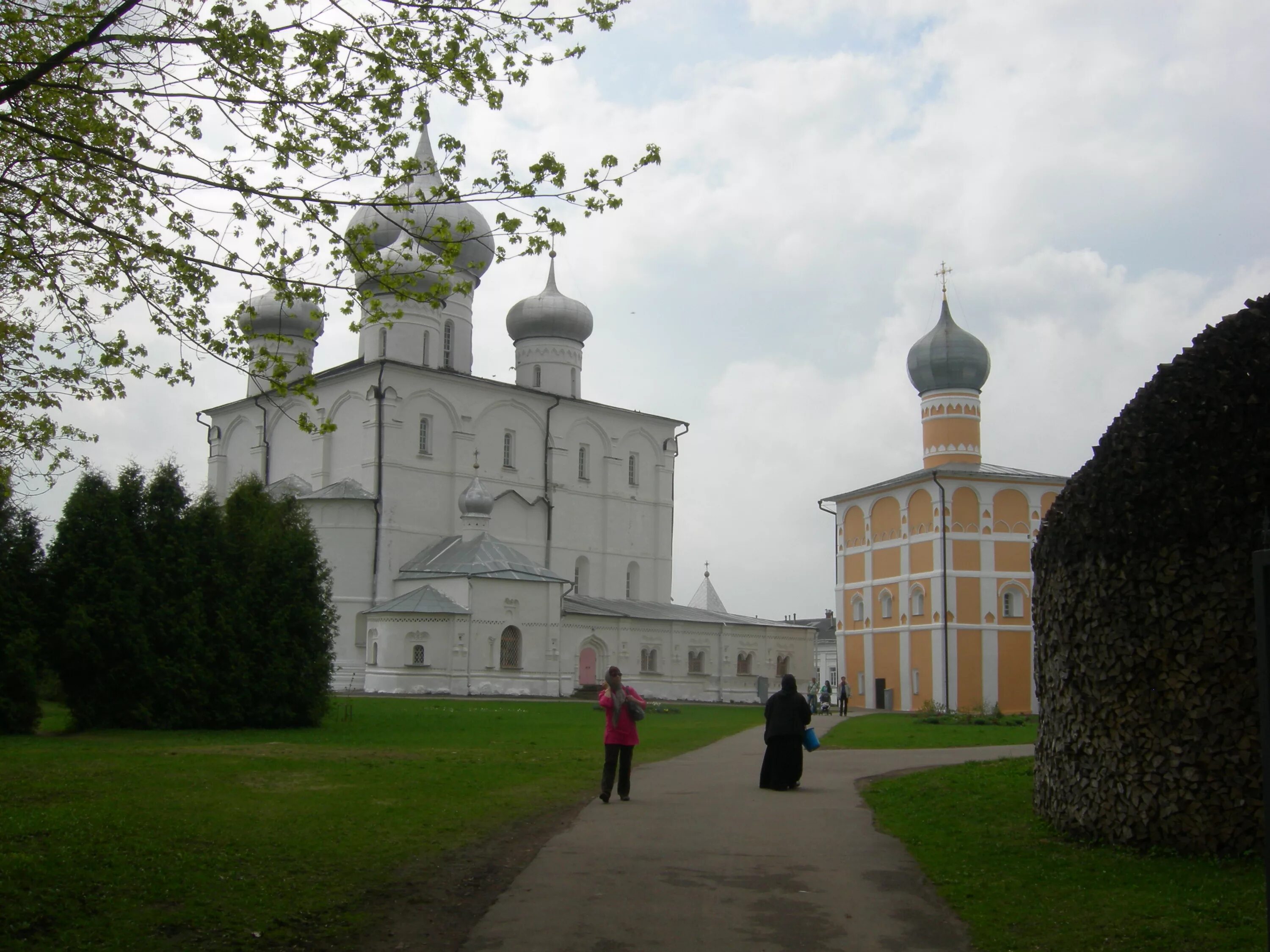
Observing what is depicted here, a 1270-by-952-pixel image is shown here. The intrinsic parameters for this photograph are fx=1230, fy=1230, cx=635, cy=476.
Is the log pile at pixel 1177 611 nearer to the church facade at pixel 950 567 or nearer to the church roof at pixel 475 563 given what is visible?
the church facade at pixel 950 567

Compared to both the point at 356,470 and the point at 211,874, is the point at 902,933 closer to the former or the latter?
the point at 211,874

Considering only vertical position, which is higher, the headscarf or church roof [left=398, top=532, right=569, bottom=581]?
church roof [left=398, top=532, right=569, bottom=581]

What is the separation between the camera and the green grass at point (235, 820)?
6.64m

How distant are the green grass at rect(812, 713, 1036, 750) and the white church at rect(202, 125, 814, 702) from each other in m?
14.0

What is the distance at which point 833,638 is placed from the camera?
93.7m

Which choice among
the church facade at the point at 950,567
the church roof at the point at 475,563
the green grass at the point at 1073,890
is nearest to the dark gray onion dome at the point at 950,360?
the church facade at the point at 950,567

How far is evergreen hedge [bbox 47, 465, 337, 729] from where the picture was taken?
65.8ft

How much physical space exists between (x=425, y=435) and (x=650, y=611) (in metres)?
11.3

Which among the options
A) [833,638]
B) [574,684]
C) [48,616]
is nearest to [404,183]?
[48,616]

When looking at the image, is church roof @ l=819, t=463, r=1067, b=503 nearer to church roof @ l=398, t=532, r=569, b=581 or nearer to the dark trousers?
church roof @ l=398, t=532, r=569, b=581

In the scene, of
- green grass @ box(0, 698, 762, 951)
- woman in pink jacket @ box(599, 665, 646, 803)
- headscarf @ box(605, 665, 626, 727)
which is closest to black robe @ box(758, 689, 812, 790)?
woman in pink jacket @ box(599, 665, 646, 803)

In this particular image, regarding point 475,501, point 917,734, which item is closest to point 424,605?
point 475,501

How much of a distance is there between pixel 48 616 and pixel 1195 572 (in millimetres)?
17624

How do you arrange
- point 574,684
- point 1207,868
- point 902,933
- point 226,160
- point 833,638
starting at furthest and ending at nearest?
point 833,638 → point 574,684 → point 226,160 → point 1207,868 → point 902,933
